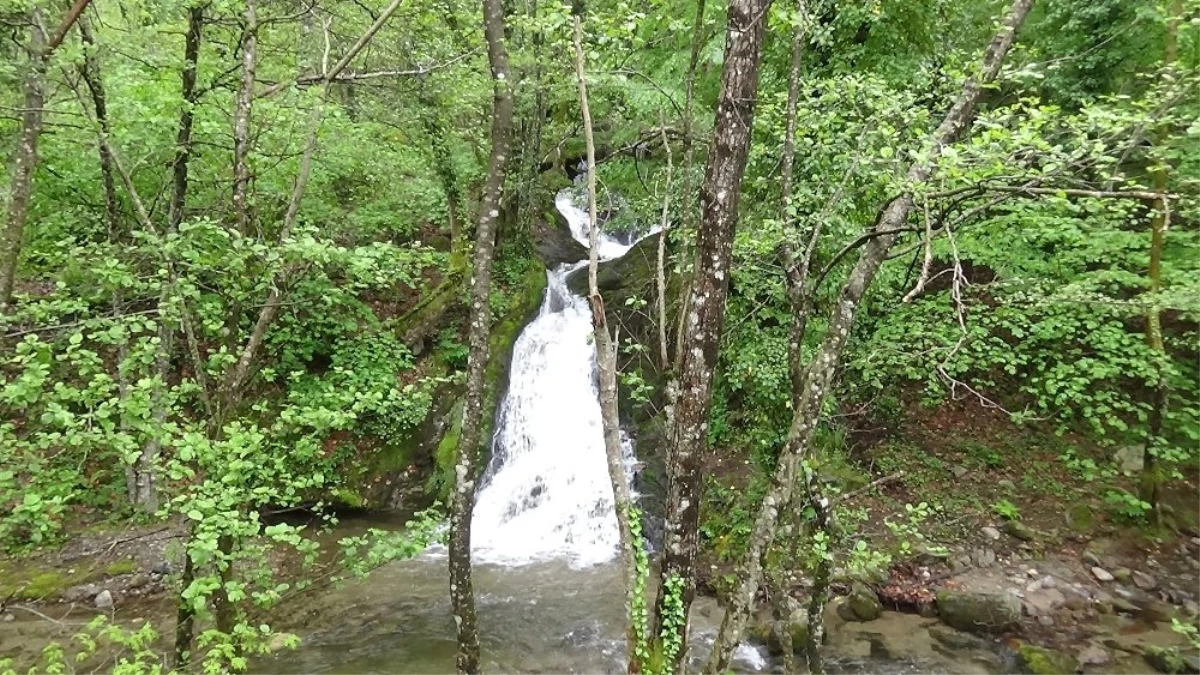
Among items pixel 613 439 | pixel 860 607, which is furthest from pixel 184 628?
pixel 860 607

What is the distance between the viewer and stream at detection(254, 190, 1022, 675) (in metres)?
7.55

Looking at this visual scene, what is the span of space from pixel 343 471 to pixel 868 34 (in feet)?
34.7

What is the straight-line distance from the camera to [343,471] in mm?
11242

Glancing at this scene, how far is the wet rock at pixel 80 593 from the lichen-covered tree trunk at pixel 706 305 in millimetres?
8038

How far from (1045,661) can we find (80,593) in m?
11.7

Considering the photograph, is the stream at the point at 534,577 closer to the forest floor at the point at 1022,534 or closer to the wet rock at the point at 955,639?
the wet rock at the point at 955,639

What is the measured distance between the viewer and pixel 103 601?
8.15 meters

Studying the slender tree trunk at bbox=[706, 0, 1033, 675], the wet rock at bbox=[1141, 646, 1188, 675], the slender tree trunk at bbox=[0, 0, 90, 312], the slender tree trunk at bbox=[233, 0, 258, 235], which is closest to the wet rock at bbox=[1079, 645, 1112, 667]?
the wet rock at bbox=[1141, 646, 1188, 675]

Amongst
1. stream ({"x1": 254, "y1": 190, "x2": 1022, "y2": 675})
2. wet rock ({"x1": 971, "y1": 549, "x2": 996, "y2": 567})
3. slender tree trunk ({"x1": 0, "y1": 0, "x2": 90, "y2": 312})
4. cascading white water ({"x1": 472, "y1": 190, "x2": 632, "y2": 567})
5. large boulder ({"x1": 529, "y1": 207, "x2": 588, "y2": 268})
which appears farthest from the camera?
large boulder ({"x1": 529, "y1": 207, "x2": 588, "y2": 268})

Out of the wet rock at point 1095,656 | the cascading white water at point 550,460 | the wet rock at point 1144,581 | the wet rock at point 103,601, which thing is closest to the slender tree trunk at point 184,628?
the wet rock at point 103,601

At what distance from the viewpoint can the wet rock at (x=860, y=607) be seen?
833 centimetres

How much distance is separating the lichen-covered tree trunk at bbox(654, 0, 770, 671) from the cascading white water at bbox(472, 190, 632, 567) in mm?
5965

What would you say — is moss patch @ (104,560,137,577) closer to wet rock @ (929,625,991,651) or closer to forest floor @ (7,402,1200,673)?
forest floor @ (7,402,1200,673)

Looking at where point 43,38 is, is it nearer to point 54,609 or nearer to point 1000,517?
point 54,609
